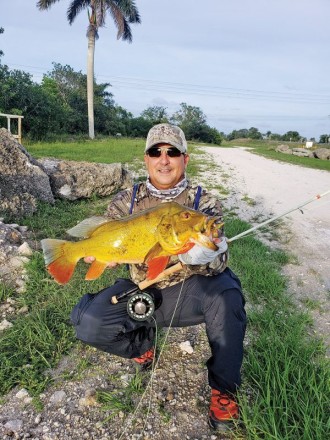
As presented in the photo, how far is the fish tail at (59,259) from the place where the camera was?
232 centimetres

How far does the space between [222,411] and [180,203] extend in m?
1.46

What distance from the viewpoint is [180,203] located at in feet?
9.27

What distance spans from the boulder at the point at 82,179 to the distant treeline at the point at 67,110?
16.7 metres

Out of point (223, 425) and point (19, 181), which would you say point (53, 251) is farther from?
point (19, 181)

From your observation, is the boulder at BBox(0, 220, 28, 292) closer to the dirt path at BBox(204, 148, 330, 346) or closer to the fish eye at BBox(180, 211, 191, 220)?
the fish eye at BBox(180, 211, 191, 220)

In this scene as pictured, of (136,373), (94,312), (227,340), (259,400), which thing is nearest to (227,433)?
(259,400)

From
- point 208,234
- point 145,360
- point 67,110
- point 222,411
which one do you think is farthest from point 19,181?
point 67,110

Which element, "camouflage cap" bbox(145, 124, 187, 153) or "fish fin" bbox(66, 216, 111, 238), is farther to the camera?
"camouflage cap" bbox(145, 124, 187, 153)

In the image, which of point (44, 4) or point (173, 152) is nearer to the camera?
point (173, 152)

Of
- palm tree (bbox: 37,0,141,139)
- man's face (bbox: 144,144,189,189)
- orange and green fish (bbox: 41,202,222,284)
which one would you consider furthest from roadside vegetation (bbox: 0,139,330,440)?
palm tree (bbox: 37,0,141,139)

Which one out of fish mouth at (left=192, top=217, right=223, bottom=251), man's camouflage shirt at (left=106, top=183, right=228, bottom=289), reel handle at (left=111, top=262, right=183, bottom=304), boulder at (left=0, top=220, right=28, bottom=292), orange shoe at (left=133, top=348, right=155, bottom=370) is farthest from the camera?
boulder at (left=0, top=220, right=28, bottom=292)

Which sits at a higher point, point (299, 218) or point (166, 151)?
point (166, 151)

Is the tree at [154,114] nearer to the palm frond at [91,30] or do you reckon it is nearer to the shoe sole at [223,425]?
the palm frond at [91,30]

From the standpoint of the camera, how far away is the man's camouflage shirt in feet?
8.58
